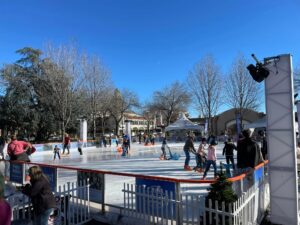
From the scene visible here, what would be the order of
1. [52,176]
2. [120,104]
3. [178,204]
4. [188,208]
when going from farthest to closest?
1. [120,104]
2. [52,176]
3. [178,204]
4. [188,208]

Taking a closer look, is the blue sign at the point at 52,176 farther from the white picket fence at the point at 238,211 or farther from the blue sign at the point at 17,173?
the white picket fence at the point at 238,211

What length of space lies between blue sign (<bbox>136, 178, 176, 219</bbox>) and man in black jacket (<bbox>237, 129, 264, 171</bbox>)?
85.4 inches

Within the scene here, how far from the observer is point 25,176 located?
29.0ft

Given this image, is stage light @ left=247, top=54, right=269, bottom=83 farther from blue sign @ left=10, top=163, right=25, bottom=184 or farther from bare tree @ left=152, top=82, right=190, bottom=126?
bare tree @ left=152, top=82, right=190, bottom=126

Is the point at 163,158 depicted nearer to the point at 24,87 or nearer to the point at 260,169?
the point at 260,169

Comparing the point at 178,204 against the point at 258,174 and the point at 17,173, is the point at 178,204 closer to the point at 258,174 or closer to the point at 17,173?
the point at 258,174

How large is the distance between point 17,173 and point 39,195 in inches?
204

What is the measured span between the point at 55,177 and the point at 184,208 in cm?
394

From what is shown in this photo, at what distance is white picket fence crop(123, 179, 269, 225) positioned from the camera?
4.34 meters

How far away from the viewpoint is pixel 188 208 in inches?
187

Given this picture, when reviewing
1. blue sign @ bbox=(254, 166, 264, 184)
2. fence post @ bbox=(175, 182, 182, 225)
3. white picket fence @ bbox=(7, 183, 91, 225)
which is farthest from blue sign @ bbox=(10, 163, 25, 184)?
blue sign @ bbox=(254, 166, 264, 184)

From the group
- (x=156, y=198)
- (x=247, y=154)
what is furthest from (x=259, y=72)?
(x=156, y=198)

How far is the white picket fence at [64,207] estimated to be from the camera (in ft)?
17.2

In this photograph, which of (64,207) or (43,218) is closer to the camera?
(43,218)
